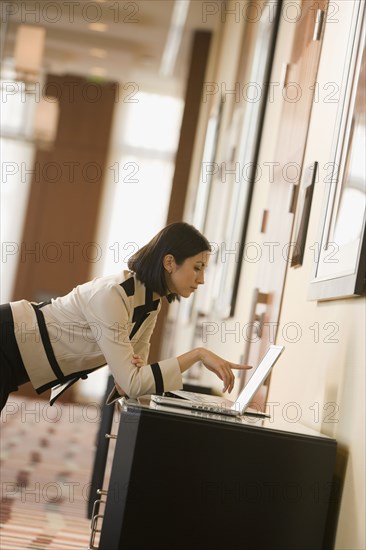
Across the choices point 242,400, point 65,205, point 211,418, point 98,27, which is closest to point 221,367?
point 242,400

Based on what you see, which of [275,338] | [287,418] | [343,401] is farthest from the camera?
[275,338]

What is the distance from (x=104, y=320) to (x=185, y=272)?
31 centimetres

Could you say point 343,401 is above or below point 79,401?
above

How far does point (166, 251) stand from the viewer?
2691 mm

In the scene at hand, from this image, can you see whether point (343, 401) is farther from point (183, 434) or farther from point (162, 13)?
point (162, 13)

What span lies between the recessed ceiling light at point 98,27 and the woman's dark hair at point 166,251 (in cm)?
813

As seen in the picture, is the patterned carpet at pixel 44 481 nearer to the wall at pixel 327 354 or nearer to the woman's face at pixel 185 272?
the wall at pixel 327 354

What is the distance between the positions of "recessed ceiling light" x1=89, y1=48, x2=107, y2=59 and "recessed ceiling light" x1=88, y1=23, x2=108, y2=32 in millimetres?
692

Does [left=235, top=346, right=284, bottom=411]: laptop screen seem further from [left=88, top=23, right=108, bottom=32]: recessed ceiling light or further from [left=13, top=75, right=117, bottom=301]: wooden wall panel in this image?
[left=13, top=75, right=117, bottom=301]: wooden wall panel

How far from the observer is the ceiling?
9531 mm

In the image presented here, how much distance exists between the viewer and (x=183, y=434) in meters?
2.07

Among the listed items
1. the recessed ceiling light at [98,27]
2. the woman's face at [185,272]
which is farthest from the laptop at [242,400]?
the recessed ceiling light at [98,27]

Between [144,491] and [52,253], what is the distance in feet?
35.3

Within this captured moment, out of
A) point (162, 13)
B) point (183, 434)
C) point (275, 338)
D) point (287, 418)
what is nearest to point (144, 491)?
point (183, 434)
